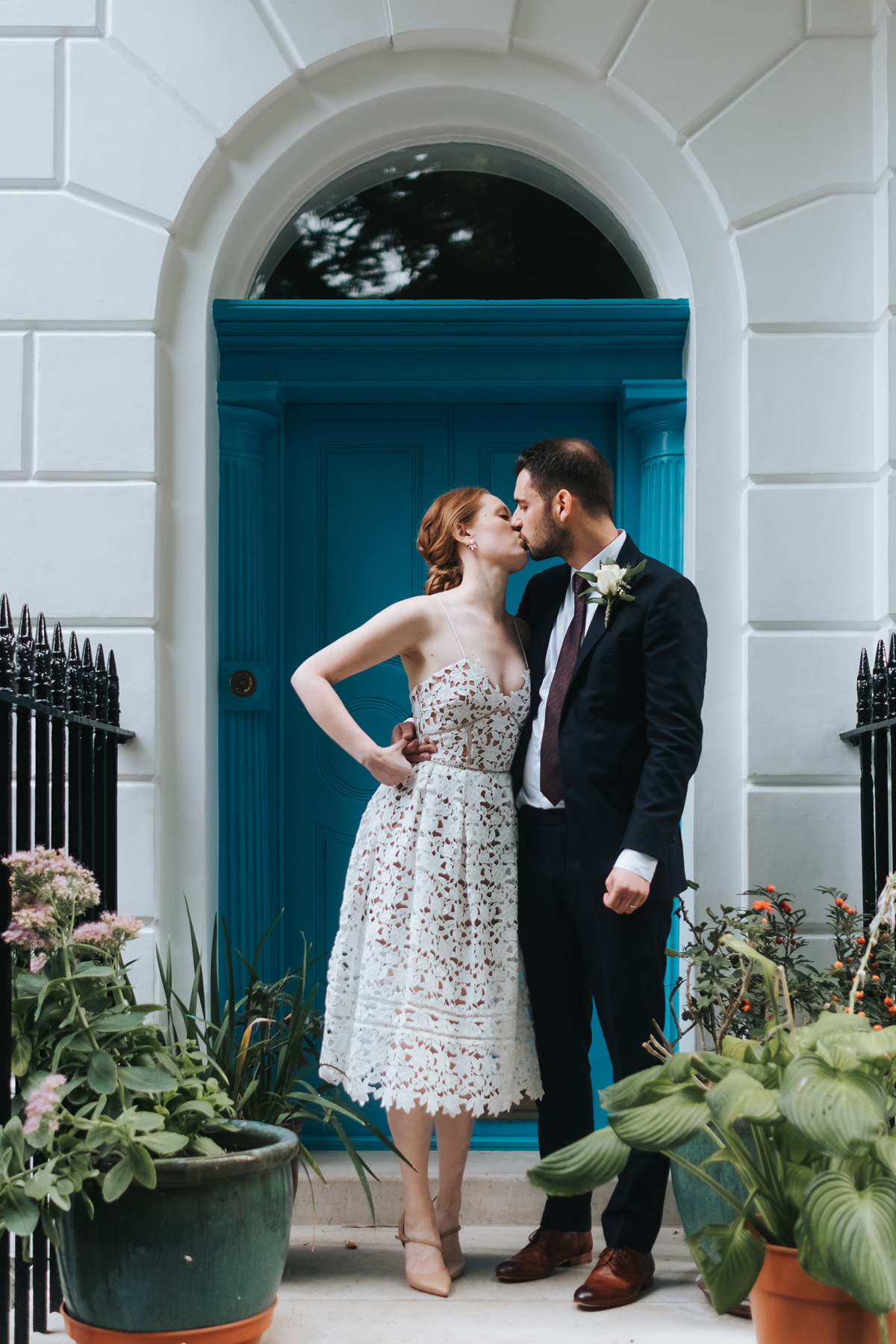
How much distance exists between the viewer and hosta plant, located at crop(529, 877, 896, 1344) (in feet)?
5.92

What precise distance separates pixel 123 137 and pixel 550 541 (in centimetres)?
212

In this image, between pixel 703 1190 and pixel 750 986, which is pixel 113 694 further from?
pixel 703 1190

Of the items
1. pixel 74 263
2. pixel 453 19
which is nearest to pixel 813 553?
pixel 453 19

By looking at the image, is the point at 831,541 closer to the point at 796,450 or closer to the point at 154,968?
the point at 796,450

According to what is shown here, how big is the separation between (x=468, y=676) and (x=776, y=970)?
125cm

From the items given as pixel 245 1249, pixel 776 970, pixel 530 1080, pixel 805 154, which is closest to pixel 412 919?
pixel 530 1080

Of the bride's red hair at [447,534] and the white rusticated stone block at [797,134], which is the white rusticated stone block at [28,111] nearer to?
the bride's red hair at [447,534]

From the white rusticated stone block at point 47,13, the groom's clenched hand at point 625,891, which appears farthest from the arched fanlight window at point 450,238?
the groom's clenched hand at point 625,891

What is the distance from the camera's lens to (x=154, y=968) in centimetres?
394

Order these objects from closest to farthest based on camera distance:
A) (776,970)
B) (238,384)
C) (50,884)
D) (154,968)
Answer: (776,970) → (50,884) → (154,968) → (238,384)

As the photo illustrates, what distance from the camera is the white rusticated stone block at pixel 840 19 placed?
4.12m

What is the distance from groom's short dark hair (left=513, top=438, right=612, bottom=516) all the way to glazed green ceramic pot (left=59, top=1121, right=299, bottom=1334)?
1.92 meters

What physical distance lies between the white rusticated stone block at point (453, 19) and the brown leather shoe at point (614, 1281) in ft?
12.7

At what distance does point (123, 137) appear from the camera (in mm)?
4094
